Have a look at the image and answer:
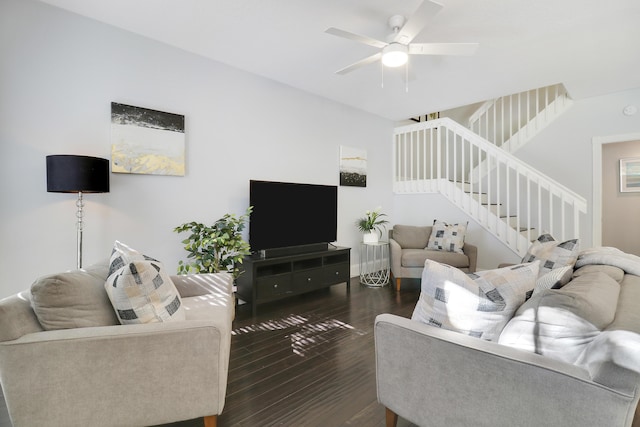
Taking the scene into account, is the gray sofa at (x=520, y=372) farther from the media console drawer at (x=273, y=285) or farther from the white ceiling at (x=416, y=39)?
the white ceiling at (x=416, y=39)

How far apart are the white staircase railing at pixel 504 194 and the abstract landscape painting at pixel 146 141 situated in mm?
3741

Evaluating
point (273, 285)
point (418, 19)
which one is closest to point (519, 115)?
point (418, 19)

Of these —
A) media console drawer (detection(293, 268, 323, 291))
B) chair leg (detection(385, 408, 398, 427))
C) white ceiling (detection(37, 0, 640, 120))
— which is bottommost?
chair leg (detection(385, 408, 398, 427))

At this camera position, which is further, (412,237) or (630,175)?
(630,175)

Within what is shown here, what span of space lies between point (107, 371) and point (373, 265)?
4017mm

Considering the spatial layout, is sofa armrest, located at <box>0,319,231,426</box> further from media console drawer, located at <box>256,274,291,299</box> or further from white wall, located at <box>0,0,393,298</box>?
media console drawer, located at <box>256,274,291,299</box>

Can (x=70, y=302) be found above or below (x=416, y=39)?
below

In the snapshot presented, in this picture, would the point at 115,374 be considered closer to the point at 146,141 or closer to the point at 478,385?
the point at 478,385

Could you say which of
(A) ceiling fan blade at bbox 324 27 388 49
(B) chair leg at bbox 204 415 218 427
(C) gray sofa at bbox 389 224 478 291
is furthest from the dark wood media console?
(A) ceiling fan blade at bbox 324 27 388 49

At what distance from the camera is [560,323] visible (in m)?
1.04

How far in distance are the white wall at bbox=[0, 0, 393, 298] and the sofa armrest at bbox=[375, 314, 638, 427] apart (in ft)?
8.05

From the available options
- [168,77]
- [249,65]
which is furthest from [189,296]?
[249,65]

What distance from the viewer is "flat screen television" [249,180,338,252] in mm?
3316

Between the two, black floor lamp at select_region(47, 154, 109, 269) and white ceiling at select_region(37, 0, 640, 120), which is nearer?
black floor lamp at select_region(47, 154, 109, 269)
